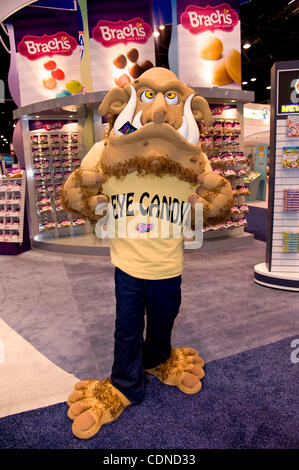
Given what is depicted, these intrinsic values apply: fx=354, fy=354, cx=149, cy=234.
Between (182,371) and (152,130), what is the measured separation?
53.8 inches

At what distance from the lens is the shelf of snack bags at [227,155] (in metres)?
5.44

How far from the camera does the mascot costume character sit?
5.50 feet

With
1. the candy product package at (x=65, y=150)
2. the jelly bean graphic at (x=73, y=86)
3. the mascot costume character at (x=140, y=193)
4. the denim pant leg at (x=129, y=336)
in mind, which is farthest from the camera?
the candy product package at (x=65, y=150)

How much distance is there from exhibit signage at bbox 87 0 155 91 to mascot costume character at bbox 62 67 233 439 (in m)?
4.36

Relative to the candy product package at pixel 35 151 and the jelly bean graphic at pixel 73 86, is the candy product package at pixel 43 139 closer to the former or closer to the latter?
the candy product package at pixel 35 151

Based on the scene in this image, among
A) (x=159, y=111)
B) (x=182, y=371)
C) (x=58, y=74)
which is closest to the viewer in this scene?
(x=159, y=111)

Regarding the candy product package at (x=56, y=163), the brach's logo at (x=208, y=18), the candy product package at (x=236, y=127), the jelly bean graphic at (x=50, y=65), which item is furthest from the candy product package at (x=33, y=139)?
the candy product package at (x=236, y=127)

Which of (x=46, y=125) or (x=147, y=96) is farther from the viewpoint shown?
(x=46, y=125)

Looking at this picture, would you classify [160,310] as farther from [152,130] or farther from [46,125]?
[46,125]

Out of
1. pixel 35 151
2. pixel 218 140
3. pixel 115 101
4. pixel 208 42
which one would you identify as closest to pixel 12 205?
pixel 35 151

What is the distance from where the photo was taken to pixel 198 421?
1771 mm

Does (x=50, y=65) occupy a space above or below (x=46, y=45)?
below
